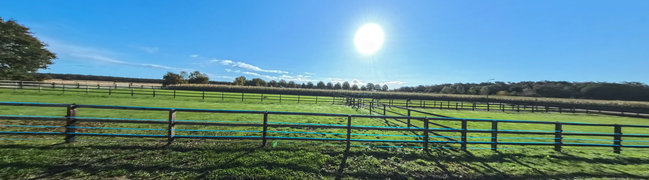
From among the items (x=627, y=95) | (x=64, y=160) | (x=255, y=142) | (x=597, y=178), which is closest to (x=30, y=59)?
(x=64, y=160)

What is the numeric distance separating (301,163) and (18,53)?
1621 inches

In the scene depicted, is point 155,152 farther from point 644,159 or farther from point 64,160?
point 644,159

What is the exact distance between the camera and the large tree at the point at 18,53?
75.3 feet

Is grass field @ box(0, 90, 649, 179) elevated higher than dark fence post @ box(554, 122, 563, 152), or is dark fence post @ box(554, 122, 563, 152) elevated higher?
dark fence post @ box(554, 122, 563, 152)

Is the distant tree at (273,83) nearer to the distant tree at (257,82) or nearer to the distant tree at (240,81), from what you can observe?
the distant tree at (257,82)

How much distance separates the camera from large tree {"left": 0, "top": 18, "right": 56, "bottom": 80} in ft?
75.3

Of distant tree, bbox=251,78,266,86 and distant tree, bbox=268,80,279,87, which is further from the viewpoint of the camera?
distant tree, bbox=268,80,279,87

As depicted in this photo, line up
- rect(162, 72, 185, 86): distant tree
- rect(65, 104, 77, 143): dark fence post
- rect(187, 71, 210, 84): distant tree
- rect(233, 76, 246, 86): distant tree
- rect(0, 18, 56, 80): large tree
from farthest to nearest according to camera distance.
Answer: rect(233, 76, 246, 86): distant tree, rect(187, 71, 210, 84): distant tree, rect(162, 72, 185, 86): distant tree, rect(0, 18, 56, 80): large tree, rect(65, 104, 77, 143): dark fence post

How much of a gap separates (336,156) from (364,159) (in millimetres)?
626

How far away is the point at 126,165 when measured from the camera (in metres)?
3.99

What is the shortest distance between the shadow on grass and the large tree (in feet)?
109

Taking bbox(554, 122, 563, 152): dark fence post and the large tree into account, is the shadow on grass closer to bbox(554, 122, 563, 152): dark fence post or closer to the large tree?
bbox(554, 122, 563, 152): dark fence post

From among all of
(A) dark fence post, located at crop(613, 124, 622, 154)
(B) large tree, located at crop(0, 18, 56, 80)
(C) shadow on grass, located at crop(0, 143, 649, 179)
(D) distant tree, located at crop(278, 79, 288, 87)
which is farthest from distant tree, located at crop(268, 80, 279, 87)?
(A) dark fence post, located at crop(613, 124, 622, 154)

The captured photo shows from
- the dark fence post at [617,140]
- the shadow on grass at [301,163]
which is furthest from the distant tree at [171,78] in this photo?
the dark fence post at [617,140]
